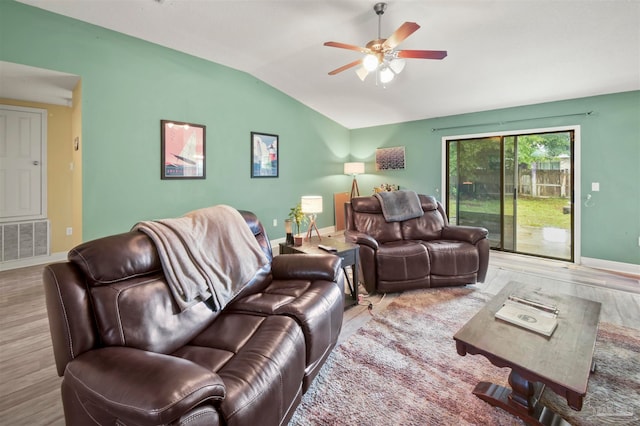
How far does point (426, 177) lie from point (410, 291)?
311 cm

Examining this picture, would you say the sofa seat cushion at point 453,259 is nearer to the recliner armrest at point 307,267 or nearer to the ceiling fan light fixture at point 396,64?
the recliner armrest at point 307,267

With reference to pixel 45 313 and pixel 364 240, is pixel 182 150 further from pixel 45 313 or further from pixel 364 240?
pixel 364 240

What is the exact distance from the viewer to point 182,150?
13.6ft

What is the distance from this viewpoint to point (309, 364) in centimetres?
163

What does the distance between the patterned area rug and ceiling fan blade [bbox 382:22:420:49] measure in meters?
2.32

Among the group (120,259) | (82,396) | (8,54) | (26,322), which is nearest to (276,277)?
(120,259)

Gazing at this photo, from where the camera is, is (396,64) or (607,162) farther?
(607,162)

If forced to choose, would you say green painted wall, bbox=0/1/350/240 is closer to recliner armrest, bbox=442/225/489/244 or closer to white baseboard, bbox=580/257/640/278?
recliner armrest, bbox=442/225/489/244

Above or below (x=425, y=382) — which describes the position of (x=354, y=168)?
above

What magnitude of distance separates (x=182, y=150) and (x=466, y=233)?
151 inches

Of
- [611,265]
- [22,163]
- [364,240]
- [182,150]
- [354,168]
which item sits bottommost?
[611,265]

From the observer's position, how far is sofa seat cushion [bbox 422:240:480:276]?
3229 millimetres

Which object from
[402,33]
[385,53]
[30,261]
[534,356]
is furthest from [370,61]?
[30,261]

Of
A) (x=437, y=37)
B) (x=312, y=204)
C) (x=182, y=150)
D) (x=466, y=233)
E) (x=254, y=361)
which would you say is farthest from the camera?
(x=182, y=150)
